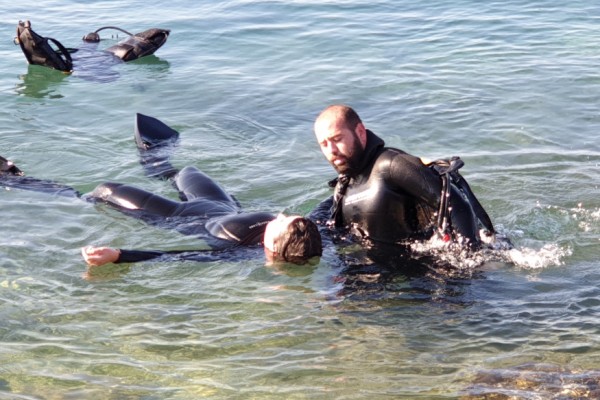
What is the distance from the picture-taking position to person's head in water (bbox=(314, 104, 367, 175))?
247 inches

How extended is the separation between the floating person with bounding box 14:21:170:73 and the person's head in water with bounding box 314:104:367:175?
6453 mm

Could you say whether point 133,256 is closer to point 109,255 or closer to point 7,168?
point 109,255

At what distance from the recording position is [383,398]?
4.96 m

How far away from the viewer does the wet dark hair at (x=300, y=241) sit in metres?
6.30

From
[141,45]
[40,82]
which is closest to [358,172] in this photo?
[40,82]

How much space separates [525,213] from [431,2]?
949 centimetres

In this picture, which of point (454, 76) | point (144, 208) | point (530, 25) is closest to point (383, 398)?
point (144, 208)

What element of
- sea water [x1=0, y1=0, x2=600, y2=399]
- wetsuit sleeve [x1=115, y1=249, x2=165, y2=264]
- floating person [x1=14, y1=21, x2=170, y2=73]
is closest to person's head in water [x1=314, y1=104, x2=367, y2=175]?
sea water [x1=0, y1=0, x2=600, y2=399]

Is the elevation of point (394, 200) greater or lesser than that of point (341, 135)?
lesser

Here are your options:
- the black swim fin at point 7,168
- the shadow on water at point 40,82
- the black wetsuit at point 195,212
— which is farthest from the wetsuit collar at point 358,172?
the shadow on water at point 40,82

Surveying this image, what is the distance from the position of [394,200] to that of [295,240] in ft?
2.43

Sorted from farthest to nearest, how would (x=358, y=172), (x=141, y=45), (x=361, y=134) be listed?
(x=141, y=45), (x=358, y=172), (x=361, y=134)

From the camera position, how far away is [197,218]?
729cm

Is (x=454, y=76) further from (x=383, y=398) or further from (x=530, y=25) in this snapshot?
(x=383, y=398)
